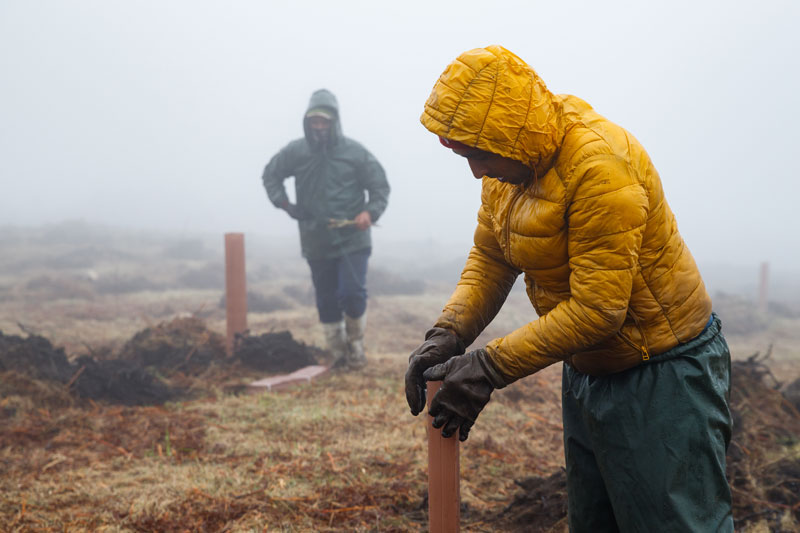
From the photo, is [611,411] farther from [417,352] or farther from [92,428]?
[92,428]

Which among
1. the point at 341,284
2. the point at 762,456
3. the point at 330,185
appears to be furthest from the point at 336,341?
the point at 762,456

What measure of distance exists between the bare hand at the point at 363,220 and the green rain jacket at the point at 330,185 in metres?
0.08

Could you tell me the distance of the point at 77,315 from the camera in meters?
11.2

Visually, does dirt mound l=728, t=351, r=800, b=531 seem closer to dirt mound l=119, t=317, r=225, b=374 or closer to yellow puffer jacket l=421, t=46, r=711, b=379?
yellow puffer jacket l=421, t=46, r=711, b=379

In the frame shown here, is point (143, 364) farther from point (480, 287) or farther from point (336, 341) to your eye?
point (480, 287)

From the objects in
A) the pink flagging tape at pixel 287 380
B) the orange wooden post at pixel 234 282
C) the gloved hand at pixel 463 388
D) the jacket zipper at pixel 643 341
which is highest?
the jacket zipper at pixel 643 341

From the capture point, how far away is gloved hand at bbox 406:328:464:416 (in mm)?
2180

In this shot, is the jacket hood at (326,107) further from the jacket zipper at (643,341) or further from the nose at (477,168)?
the jacket zipper at (643,341)

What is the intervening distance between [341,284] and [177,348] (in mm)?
2203

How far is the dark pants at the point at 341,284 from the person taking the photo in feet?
23.1

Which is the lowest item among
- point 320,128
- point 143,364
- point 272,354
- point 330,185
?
point 143,364

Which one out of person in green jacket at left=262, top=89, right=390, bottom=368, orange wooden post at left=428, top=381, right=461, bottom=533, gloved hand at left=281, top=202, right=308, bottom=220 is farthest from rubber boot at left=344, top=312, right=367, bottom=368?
orange wooden post at left=428, top=381, right=461, bottom=533

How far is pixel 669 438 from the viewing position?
6.30 ft

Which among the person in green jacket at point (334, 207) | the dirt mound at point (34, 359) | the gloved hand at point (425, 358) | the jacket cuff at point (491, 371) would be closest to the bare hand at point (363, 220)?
the person in green jacket at point (334, 207)
